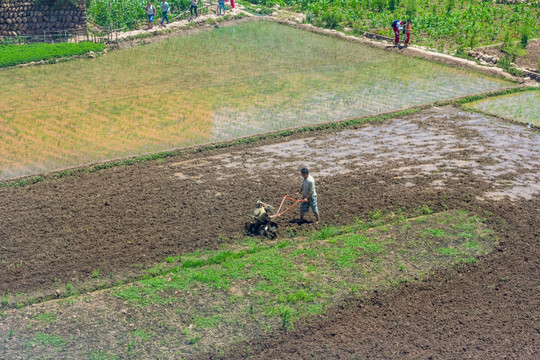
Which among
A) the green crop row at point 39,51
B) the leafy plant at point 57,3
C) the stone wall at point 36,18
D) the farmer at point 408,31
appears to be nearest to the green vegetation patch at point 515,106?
the farmer at point 408,31

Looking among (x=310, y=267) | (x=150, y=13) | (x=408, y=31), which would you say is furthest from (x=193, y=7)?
(x=310, y=267)

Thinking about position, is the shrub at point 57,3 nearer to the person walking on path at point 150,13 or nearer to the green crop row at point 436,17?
the person walking on path at point 150,13

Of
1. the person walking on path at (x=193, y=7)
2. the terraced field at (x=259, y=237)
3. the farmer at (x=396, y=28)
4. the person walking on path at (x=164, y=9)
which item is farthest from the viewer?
the person walking on path at (x=193, y=7)

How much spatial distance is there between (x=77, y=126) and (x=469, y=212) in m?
13.5

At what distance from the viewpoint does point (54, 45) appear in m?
30.5

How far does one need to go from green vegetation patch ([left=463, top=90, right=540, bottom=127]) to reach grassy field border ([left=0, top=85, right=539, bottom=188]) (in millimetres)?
361

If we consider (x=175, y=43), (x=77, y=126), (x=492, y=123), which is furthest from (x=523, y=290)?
(x=175, y=43)

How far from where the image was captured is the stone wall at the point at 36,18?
102ft

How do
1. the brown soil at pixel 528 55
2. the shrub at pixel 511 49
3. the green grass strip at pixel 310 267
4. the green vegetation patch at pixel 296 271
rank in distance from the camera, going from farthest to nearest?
the brown soil at pixel 528 55, the shrub at pixel 511 49, the green grass strip at pixel 310 267, the green vegetation patch at pixel 296 271

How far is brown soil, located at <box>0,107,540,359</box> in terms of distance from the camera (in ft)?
38.2

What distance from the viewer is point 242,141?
68.2 feet

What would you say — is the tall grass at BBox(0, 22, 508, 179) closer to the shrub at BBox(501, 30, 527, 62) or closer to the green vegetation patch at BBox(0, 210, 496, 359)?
the shrub at BBox(501, 30, 527, 62)

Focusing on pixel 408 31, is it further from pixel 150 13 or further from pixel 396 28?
pixel 150 13

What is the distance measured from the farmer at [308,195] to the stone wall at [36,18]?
21649mm
